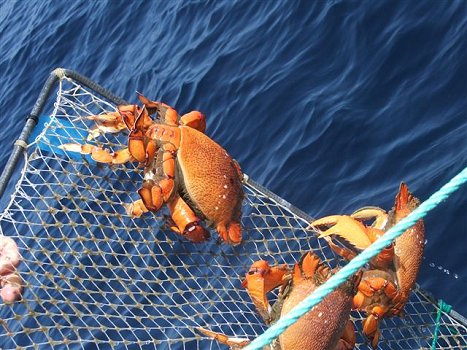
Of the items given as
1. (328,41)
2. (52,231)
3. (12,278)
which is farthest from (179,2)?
(12,278)

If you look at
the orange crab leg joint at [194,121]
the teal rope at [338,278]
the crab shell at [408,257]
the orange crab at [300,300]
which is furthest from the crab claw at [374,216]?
the teal rope at [338,278]

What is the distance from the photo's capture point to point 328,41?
32.2 feet

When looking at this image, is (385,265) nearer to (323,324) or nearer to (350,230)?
(350,230)

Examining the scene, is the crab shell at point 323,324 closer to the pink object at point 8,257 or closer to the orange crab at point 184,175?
the orange crab at point 184,175

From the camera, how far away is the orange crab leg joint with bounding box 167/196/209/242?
21.0 ft

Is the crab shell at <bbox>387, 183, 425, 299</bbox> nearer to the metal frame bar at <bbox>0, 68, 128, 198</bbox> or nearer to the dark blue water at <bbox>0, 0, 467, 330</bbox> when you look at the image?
the dark blue water at <bbox>0, 0, 467, 330</bbox>

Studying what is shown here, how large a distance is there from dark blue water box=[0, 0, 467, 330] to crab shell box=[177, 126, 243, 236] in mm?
1676

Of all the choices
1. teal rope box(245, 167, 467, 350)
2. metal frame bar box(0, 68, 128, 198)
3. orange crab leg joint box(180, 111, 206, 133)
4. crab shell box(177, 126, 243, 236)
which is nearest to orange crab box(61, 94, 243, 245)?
crab shell box(177, 126, 243, 236)

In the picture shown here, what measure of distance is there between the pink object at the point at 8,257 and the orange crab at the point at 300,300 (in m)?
1.75

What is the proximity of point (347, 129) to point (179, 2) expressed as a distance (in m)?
6.27

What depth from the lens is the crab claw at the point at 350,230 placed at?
20.7 ft

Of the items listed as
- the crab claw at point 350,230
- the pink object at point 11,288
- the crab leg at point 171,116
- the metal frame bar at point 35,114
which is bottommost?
the pink object at point 11,288

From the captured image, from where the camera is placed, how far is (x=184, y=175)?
6.50 meters

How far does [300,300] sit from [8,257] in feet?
8.03
